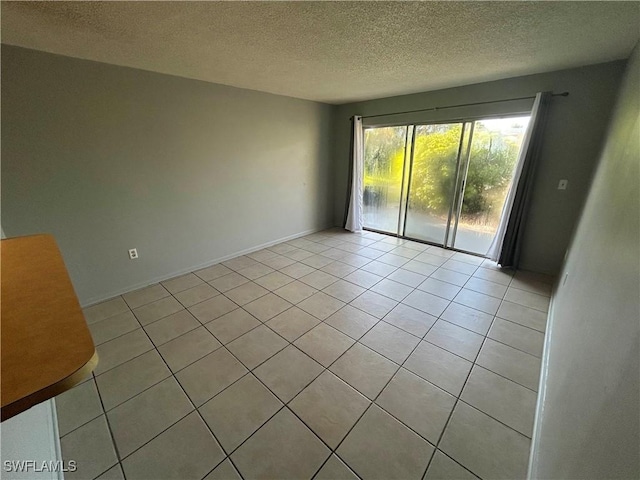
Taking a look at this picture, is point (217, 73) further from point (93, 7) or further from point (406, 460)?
point (406, 460)

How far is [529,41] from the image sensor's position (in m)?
1.95

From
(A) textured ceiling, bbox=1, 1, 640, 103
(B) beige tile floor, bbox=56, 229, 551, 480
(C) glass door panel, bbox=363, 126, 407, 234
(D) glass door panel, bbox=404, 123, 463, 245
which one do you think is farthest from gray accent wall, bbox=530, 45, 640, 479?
(C) glass door panel, bbox=363, 126, 407, 234

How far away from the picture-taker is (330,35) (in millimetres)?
1822

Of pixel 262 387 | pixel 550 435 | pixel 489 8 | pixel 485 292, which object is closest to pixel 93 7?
pixel 489 8

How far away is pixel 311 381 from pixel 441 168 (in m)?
3.44

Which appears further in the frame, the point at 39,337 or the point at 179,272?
the point at 179,272

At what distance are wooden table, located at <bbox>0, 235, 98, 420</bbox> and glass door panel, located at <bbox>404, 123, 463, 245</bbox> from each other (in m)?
4.12

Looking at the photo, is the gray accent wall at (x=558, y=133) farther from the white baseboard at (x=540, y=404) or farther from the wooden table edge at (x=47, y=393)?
the wooden table edge at (x=47, y=393)

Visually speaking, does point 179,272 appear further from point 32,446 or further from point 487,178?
point 487,178

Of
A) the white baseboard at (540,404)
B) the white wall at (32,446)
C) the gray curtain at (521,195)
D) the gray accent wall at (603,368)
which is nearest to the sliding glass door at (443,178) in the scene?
the gray curtain at (521,195)

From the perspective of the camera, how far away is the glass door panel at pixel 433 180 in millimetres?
3666

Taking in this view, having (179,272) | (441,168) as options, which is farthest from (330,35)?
(179,272)

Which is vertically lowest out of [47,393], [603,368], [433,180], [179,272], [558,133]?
[179,272]

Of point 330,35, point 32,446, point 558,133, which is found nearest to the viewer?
point 32,446
